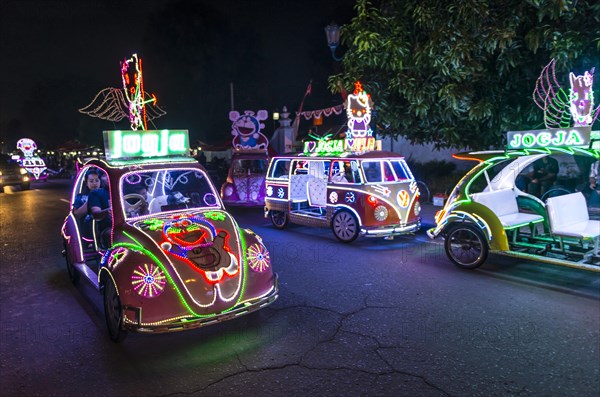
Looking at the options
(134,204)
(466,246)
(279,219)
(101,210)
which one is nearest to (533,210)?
(466,246)

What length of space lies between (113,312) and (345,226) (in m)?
5.41

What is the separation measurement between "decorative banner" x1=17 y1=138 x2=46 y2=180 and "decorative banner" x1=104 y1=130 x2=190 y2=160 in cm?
2939

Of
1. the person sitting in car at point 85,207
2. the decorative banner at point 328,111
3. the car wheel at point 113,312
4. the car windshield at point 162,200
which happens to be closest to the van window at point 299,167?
the car windshield at point 162,200

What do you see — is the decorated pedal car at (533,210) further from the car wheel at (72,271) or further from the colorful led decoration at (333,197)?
the car wheel at (72,271)

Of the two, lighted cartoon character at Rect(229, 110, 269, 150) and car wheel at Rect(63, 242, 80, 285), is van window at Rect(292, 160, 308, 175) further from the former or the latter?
lighted cartoon character at Rect(229, 110, 269, 150)

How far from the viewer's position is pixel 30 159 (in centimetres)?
3091

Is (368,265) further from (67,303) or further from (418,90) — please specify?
(67,303)

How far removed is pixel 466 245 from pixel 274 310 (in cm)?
356

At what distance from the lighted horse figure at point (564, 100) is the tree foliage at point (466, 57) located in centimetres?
23

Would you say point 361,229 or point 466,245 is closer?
point 466,245

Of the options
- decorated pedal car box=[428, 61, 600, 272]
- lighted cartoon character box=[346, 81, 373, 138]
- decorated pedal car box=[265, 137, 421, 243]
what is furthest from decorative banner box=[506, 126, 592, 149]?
lighted cartoon character box=[346, 81, 373, 138]

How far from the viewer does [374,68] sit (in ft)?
31.5

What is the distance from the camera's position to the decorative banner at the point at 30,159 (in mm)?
30450

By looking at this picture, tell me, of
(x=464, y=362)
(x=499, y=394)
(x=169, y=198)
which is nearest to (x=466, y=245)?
(x=464, y=362)
